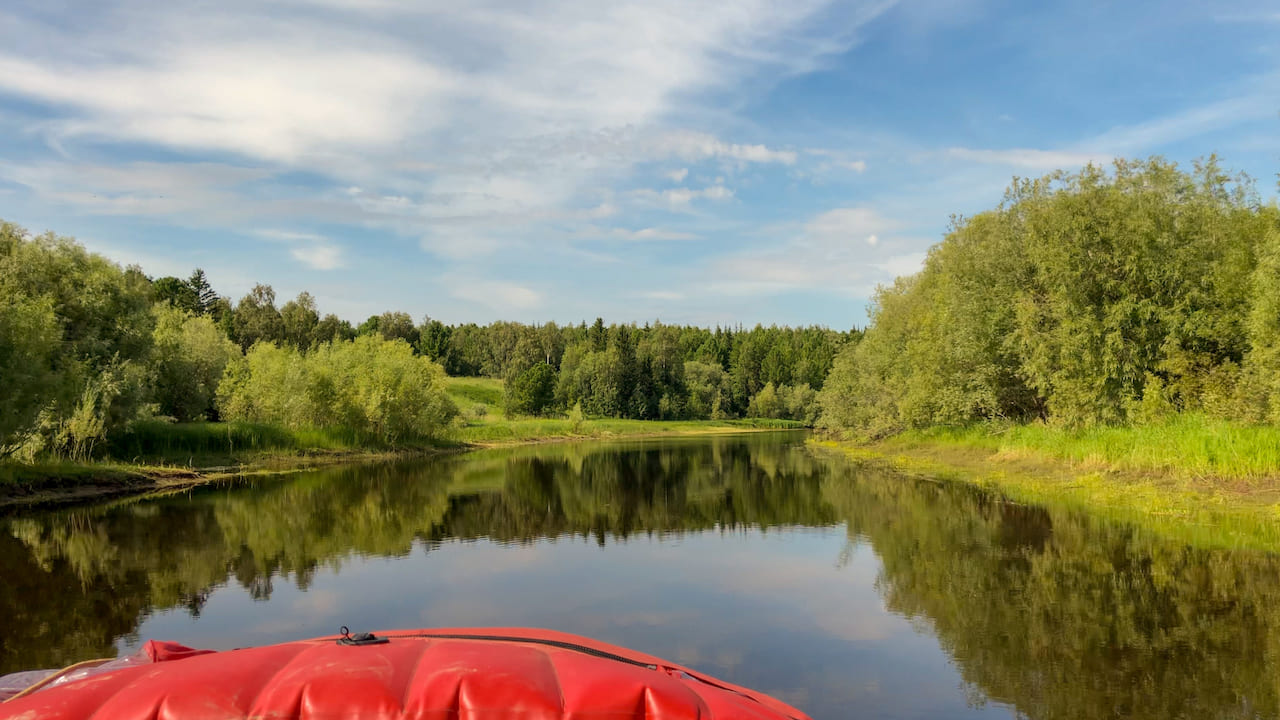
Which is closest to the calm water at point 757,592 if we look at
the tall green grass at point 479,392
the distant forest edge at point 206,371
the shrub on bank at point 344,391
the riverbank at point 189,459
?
the riverbank at point 189,459

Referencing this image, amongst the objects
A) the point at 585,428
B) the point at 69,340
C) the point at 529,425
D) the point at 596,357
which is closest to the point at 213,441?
the point at 69,340

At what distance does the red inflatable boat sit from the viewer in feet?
11.8

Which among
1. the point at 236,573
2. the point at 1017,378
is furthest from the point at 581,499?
the point at 1017,378

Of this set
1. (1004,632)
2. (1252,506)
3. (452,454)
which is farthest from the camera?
(452,454)

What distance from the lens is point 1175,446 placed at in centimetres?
2016

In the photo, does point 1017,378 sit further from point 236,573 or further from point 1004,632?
point 236,573

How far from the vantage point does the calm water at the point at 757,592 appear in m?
7.71

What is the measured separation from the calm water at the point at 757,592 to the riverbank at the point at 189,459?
346cm

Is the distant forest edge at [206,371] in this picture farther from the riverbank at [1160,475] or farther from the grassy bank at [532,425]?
the riverbank at [1160,475]

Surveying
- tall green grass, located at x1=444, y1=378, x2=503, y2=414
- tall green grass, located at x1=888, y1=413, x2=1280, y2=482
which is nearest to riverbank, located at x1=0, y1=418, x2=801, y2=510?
tall green grass, located at x1=888, y1=413, x2=1280, y2=482

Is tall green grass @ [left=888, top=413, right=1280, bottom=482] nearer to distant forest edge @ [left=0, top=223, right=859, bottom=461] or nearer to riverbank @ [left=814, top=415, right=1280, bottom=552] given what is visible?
riverbank @ [left=814, top=415, right=1280, bottom=552]

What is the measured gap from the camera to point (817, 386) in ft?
437

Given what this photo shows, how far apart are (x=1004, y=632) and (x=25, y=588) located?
14.2m

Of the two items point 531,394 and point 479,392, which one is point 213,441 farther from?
point 479,392
